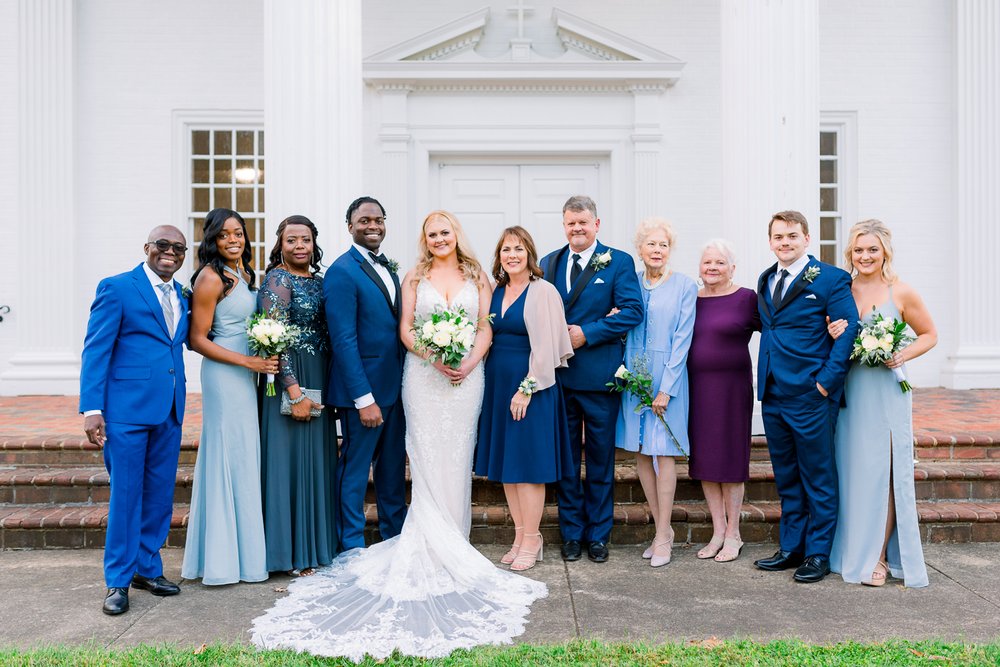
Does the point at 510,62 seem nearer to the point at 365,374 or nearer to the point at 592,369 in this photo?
the point at 592,369

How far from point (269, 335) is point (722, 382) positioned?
276 centimetres

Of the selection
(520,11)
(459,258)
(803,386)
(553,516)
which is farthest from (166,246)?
(520,11)

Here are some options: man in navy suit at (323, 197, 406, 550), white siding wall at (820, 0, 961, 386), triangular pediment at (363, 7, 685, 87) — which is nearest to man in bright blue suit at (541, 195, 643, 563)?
man in navy suit at (323, 197, 406, 550)

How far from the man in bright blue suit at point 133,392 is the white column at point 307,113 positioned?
60.1 inches

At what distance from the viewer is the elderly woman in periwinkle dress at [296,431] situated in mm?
4305

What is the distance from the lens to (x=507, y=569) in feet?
14.8

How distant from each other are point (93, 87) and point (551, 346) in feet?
24.4

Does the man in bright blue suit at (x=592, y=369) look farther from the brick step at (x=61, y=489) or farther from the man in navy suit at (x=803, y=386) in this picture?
the brick step at (x=61, y=489)

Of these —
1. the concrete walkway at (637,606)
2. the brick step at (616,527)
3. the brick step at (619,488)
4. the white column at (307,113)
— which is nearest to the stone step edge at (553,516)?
the brick step at (616,527)

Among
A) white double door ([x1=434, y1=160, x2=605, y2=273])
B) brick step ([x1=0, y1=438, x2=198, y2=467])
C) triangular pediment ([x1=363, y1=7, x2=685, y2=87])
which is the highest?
triangular pediment ([x1=363, y1=7, x2=685, y2=87])

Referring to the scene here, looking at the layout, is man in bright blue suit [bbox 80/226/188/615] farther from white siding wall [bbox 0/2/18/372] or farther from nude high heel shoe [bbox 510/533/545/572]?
white siding wall [bbox 0/2/18/372]

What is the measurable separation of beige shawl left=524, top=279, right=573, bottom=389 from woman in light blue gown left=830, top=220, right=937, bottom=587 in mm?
1595

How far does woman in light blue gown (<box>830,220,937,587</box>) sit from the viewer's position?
4.28 meters

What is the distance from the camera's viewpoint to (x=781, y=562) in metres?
4.47
